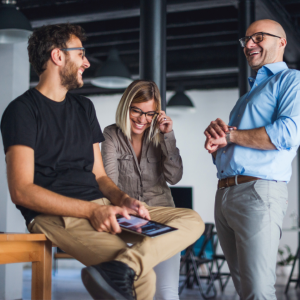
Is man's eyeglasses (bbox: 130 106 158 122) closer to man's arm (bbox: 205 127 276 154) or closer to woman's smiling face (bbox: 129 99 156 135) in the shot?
woman's smiling face (bbox: 129 99 156 135)

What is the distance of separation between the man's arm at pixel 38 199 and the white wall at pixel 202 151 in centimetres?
775

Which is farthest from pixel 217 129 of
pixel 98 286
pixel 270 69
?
pixel 98 286

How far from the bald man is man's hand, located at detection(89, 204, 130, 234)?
741 millimetres

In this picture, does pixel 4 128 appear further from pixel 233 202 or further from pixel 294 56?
pixel 294 56

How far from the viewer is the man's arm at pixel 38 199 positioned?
1.61 m

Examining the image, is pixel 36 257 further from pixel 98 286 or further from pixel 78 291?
pixel 78 291

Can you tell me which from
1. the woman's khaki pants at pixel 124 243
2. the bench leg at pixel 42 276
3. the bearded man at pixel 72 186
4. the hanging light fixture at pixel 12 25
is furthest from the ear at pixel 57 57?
the hanging light fixture at pixel 12 25

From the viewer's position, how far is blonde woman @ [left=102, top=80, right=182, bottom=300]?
2422 mm

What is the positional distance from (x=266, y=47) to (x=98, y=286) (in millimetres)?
1675

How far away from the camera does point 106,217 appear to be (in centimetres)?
162

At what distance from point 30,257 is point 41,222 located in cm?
17

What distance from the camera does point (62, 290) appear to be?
236 inches

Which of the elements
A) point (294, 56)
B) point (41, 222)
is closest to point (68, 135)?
point (41, 222)

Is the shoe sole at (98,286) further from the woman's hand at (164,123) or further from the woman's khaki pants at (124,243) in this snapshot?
the woman's hand at (164,123)
